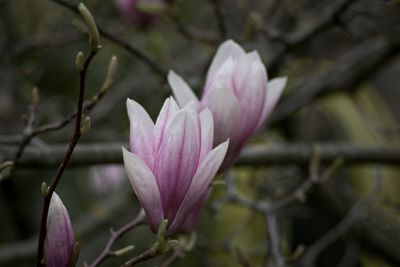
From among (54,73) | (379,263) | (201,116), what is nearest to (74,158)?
(201,116)

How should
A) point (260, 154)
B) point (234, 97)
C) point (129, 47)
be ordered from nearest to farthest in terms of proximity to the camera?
point (234, 97) < point (129, 47) < point (260, 154)

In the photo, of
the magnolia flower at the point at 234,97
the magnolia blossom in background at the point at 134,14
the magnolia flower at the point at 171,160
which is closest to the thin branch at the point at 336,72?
the magnolia blossom in background at the point at 134,14

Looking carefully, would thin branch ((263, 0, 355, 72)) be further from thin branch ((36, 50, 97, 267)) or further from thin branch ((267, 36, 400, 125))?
thin branch ((36, 50, 97, 267))

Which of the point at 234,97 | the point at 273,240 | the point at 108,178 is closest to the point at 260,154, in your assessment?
the point at 273,240

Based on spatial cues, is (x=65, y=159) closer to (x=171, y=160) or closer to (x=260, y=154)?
(x=171, y=160)

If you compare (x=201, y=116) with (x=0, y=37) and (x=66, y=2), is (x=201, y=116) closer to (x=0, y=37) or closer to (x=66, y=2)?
(x=66, y=2)

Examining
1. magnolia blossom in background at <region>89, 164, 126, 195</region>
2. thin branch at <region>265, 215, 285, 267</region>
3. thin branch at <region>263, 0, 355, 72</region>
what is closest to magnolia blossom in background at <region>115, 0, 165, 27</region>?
thin branch at <region>263, 0, 355, 72</region>

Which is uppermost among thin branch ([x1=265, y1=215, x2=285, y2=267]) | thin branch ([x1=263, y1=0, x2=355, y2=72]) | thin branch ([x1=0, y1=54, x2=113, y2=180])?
thin branch ([x1=0, y1=54, x2=113, y2=180])
